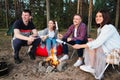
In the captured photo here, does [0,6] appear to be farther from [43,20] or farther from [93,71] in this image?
[93,71]

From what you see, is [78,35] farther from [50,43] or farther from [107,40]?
[107,40]

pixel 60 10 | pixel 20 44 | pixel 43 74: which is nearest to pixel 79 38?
pixel 43 74

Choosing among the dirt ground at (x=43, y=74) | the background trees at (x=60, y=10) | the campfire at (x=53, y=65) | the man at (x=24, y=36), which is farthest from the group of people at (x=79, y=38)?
the background trees at (x=60, y=10)

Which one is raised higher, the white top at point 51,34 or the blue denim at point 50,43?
the white top at point 51,34

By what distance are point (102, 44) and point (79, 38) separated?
0.85 m

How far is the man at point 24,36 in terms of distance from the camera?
4688 mm

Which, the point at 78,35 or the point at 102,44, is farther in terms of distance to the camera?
the point at 78,35

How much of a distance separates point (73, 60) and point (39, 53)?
0.94 m

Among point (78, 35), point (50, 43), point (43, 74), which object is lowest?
point (43, 74)

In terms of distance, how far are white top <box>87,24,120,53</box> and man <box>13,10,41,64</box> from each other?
1512 millimetres

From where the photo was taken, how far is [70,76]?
4266 millimetres

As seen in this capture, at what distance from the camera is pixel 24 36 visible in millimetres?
4645

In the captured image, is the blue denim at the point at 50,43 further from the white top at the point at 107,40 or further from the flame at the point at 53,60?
the white top at the point at 107,40

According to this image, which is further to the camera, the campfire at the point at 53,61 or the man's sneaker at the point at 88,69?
the campfire at the point at 53,61
